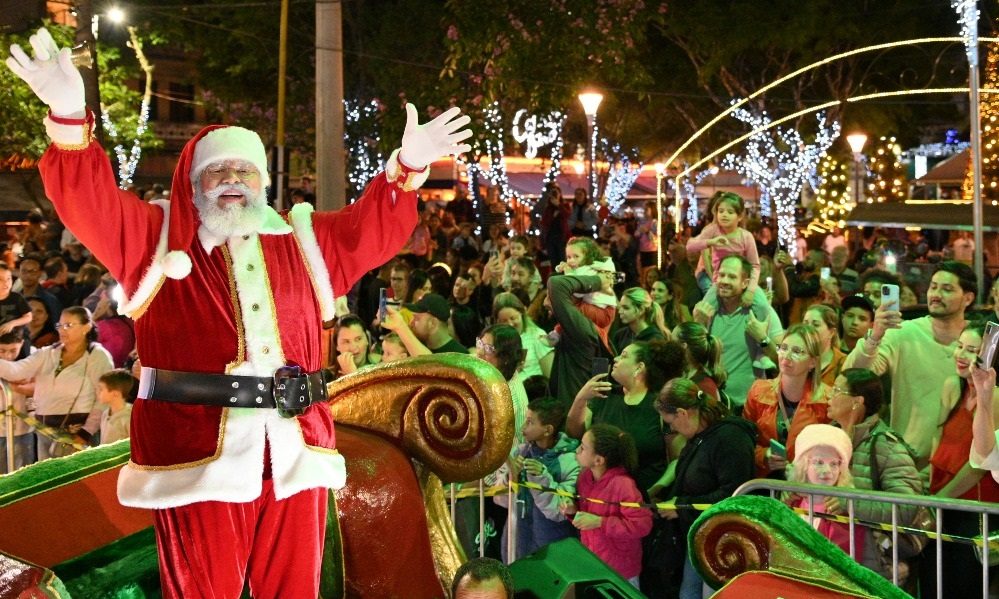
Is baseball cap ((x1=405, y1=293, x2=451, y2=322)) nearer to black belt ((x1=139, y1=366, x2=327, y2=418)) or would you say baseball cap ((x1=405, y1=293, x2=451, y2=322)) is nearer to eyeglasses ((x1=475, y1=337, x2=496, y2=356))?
eyeglasses ((x1=475, y1=337, x2=496, y2=356))

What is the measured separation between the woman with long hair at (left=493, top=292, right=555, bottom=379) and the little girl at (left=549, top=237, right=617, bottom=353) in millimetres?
128

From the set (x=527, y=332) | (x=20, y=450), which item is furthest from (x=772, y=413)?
(x=20, y=450)

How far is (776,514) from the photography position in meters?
4.21

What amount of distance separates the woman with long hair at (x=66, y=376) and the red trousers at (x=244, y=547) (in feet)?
15.5

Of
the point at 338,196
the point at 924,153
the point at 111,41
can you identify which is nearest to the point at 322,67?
the point at 338,196

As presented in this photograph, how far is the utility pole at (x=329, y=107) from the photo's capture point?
10.9 m

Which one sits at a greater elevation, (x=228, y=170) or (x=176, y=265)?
(x=228, y=170)

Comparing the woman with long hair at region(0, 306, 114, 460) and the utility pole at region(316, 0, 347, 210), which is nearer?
the woman with long hair at region(0, 306, 114, 460)

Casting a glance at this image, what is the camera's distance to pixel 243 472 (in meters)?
3.87

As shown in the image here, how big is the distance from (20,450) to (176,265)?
5.12 metres

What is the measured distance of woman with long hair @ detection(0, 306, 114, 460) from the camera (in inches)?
334

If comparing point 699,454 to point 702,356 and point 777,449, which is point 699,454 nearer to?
point 777,449

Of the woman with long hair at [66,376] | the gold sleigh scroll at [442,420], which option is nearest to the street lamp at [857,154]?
the woman with long hair at [66,376]

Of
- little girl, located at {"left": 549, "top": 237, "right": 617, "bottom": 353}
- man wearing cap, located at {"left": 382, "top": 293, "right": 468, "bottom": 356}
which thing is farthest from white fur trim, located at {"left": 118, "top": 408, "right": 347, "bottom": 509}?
little girl, located at {"left": 549, "top": 237, "right": 617, "bottom": 353}
